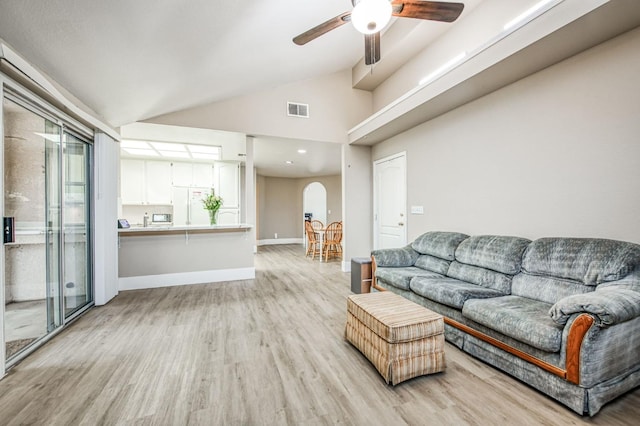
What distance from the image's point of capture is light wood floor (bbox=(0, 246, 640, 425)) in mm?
1491

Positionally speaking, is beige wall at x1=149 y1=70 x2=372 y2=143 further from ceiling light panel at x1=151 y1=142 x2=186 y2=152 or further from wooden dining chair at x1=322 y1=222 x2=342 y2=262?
wooden dining chair at x1=322 y1=222 x2=342 y2=262

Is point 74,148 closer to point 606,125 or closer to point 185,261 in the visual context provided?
point 185,261

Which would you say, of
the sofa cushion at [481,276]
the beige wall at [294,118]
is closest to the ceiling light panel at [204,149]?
the beige wall at [294,118]

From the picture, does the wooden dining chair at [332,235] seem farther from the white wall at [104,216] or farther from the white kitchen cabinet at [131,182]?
the white kitchen cabinet at [131,182]

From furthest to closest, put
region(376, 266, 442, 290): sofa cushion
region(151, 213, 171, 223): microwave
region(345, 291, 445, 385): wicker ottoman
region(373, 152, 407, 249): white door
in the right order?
region(151, 213, 171, 223): microwave
region(373, 152, 407, 249): white door
region(376, 266, 442, 290): sofa cushion
region(345, 291, 445, 385): wicker ottoman

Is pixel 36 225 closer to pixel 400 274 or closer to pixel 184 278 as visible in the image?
pixel 184 278

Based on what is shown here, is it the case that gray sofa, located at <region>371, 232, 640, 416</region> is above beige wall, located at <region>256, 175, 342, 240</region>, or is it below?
below

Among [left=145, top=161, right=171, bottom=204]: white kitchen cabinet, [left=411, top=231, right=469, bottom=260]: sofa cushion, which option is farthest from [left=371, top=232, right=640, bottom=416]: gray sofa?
[left=145, top=161, right=171, bottom=204]: white kitchen cabinet

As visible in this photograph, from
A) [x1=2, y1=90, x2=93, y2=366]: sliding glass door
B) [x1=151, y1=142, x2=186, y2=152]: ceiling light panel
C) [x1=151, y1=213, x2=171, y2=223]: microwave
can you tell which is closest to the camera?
[x1=2, y1=90, x2=93, y2=366]: sliding glass door

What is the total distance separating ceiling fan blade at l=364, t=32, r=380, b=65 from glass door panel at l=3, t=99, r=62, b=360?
2.98 metres

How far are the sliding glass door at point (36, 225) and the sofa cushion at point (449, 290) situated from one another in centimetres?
345

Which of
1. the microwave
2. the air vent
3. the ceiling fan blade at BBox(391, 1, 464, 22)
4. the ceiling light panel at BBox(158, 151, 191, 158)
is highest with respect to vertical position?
the air vent

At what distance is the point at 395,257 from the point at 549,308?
1.67 meters

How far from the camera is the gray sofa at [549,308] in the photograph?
148 centimetres
